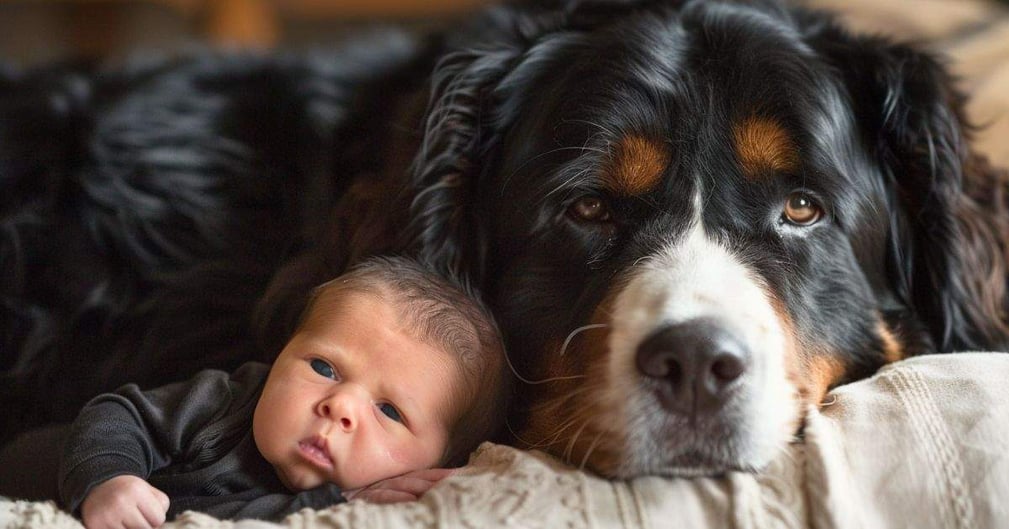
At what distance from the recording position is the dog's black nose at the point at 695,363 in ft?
5.40

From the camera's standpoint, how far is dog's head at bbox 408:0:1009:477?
1.72m

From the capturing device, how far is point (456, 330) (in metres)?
1.97

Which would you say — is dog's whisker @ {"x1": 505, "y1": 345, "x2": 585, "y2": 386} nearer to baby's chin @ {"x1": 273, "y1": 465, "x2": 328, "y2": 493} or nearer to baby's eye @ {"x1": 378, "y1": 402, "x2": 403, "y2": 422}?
baby's eye @ {"x1": 378, "y1": 402, "x2": 403, "y2": 422}

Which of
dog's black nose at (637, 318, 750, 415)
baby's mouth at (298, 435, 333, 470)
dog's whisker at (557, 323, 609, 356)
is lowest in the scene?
baby's mouth at (298, 435, 333, 470)

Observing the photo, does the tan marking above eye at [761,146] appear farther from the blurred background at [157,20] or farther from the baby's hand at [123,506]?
the blurred background at [157,20]

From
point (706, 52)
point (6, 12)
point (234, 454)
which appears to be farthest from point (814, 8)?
point (6, 12)

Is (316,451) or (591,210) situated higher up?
(591,210)

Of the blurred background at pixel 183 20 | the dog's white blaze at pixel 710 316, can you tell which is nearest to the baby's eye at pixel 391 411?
the dog's white blaze at pixel 710 316

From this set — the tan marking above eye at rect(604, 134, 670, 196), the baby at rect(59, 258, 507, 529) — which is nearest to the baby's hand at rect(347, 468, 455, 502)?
the baby at rect(59, 258, 507, 529)

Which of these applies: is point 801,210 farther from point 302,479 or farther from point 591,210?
point 302,479

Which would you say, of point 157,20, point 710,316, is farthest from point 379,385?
point 157,20

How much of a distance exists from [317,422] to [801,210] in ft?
3.20

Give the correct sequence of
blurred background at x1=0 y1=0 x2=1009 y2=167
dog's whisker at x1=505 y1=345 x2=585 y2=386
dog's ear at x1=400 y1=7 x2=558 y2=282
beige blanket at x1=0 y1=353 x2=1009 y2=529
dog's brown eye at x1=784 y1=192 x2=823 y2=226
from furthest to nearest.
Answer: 1. blurred background at x1=0 y1=0 x2=1009 y2=167
2. dog's ear at x1=400 y1=7 x2=558 y2=282
3. dog's brown eye at x1=784 y1=192 x2=823 y2=226
4. dog's whisker at x1=505 y1=345 x2=585 y2=386
5. beige blanket at x1=0 y1=353 x2=1009 y2=529

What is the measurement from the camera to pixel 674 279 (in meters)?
1.83
